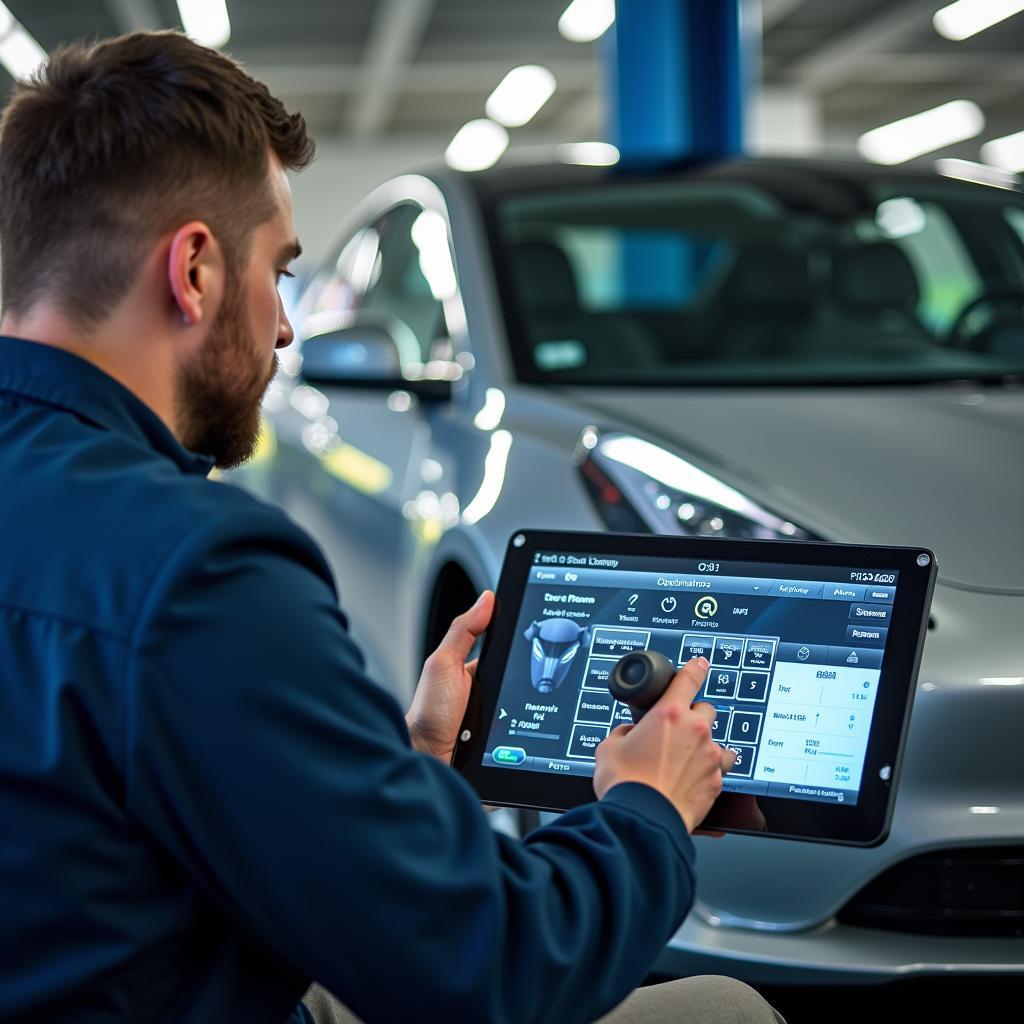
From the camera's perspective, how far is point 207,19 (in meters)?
11.9

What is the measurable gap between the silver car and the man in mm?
878

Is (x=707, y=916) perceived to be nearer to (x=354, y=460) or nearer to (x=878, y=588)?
(x=878, y=588)

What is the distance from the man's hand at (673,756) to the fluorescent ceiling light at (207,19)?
10.7 meters

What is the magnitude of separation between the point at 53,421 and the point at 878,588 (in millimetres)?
711

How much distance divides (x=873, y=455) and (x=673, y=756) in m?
1.17

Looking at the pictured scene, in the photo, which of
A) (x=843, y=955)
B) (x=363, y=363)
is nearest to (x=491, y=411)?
(x=363, y=363)

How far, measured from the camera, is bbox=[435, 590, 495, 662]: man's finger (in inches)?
55.3

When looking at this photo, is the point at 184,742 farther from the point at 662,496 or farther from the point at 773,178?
the point at 773,178

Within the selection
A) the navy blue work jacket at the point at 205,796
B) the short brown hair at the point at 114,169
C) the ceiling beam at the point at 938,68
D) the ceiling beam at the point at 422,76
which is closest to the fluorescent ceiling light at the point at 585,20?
the ceiling beam at the point at 422,76

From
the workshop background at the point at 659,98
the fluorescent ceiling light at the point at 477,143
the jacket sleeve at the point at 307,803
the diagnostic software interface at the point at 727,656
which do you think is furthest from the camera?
the fluorescent ceiling light at the point at 477,143

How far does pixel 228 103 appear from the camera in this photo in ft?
3.63

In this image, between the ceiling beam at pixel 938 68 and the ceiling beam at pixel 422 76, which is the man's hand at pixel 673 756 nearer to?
the ceiling beam at pixel 422 76

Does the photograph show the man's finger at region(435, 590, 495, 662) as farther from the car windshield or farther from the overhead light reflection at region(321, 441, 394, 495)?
the overhead light reflection at region(321, 441, 394, 495)

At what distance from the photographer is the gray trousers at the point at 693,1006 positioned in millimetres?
1233
